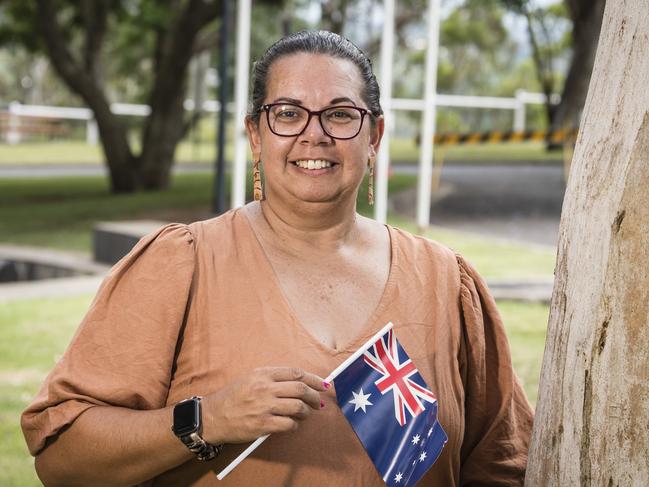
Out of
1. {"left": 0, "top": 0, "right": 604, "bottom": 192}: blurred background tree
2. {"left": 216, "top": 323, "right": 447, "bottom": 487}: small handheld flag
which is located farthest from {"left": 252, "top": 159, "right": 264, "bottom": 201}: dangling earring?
{"left": 0, "top": 0, "right": 604, "bottom": 192}: blurred background tree

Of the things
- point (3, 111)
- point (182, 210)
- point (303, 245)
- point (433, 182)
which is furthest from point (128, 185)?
point (3, 111)

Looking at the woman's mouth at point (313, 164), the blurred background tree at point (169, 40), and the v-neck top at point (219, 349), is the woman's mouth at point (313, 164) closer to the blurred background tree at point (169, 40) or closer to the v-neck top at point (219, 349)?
the v-neck top at point (219, 349)

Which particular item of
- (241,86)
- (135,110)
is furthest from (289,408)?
(135,110)

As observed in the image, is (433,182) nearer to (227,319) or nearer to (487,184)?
(487,184)

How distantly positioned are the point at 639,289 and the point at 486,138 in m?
13.9

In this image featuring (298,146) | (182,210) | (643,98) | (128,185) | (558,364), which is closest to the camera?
(643,98)

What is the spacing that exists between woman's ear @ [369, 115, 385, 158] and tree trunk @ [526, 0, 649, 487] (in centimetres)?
56

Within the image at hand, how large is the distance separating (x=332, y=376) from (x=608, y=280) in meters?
0.57

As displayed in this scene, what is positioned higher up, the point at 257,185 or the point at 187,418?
the point at 257,185

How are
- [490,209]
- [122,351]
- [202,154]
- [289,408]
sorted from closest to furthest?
1. [289,408]
2. [122,351]
3. [490,209]
4. [202,154]

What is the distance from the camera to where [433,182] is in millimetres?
Answer: 18438

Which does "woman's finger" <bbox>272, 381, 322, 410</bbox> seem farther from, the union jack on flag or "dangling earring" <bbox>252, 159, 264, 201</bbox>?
"dangling earring" <bbox>252, 159, 264, 201</bbox>

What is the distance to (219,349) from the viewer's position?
88.0 inches

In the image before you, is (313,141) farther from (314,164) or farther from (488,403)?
(488,403)
